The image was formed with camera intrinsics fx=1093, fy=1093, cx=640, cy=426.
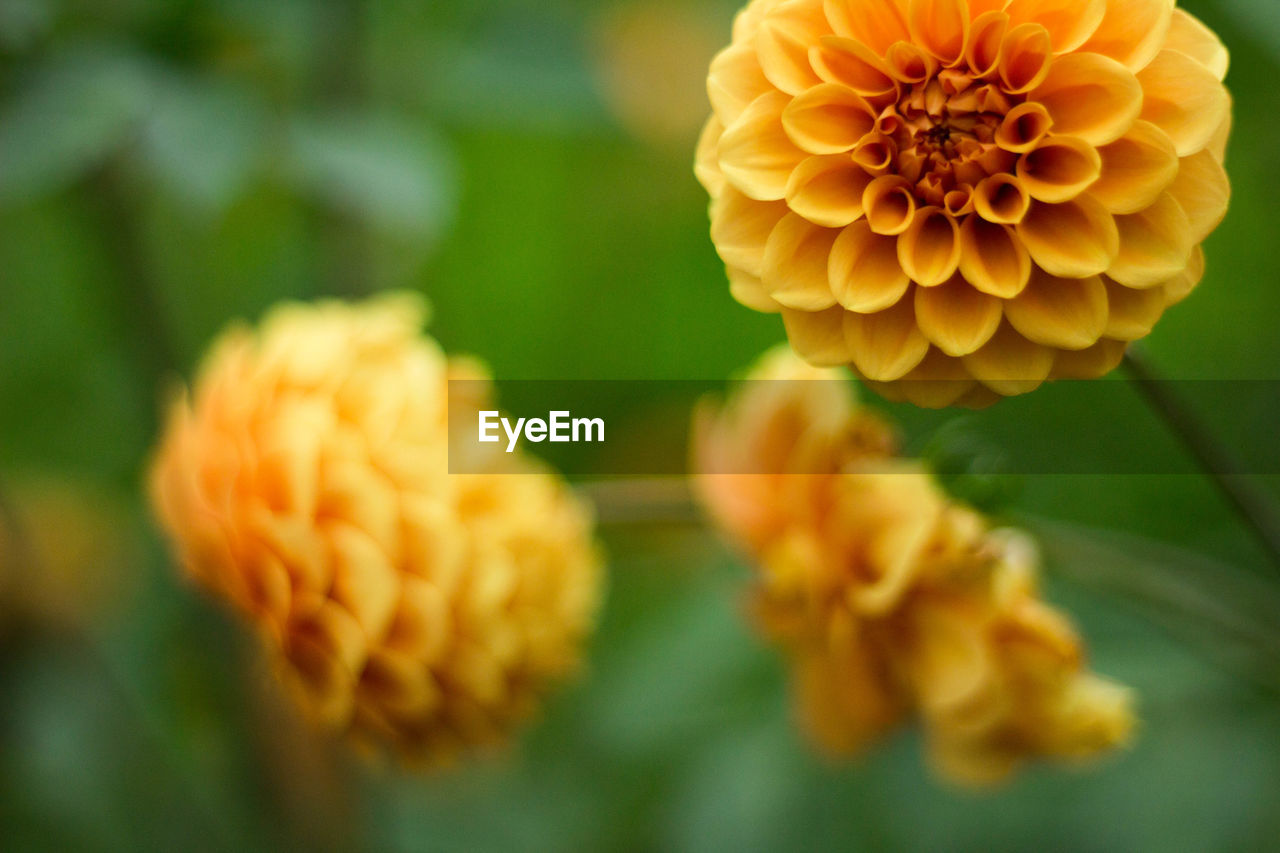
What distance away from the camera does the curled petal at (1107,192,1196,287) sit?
0.43m

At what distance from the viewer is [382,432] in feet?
2.23

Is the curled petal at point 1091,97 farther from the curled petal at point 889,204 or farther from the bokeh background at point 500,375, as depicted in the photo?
the bokeh background at point 500,375

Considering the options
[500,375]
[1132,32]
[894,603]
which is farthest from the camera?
[500,375]

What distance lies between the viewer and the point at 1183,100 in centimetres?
44

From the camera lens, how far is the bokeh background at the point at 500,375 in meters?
0.83

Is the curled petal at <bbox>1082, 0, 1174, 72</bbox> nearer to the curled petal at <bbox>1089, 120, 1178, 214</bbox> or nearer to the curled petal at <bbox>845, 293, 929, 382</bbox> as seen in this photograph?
the curled petal at <bbox>1089, 120, 1178, 214</bbox>

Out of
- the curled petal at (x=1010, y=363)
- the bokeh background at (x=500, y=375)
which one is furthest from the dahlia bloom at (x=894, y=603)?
the curled petal at (x=1010, y=363)

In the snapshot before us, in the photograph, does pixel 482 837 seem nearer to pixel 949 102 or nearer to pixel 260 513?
pixel 260 513

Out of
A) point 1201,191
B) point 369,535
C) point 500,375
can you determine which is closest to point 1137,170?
point 1201,191

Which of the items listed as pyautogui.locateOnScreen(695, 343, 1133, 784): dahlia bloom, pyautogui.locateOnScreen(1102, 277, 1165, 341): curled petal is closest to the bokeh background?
pyautogui.locateOnScreen(695, 343, 1133, 784): dahlia bloom

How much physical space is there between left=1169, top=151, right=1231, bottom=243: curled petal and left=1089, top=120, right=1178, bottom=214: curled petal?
0.4 inches

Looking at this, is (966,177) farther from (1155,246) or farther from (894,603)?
(894,603)

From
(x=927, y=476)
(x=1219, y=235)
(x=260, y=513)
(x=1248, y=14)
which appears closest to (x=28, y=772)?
(x=260, y=513)

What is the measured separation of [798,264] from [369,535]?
1.08 feet
